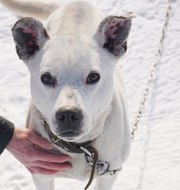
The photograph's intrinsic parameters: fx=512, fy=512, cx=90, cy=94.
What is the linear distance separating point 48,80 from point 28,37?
320 mm

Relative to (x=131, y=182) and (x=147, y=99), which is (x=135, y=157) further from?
(x=147, y=99)

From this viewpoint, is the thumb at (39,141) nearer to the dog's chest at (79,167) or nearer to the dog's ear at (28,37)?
the dog's chest at (79,167)

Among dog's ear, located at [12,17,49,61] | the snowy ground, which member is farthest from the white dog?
the snowy ground

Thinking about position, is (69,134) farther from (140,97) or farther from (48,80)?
(140,97)

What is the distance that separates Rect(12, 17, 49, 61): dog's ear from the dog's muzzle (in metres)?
0.46

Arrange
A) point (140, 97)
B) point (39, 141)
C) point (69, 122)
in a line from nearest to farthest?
point (69, 122), point (39, 141), point (140, 97)

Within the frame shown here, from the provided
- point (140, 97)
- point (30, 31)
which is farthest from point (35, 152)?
point (140, 97)

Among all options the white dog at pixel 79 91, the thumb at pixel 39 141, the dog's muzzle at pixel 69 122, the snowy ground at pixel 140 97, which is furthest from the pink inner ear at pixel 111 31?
the snowy ground at pixel 140 97

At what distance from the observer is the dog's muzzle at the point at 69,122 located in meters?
2.23

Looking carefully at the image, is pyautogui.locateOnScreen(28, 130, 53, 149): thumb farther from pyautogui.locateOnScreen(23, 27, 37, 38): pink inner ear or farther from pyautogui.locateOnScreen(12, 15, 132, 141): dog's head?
pyautogui.locateOnScreen(23, 27, 37, 38): pink inner ear

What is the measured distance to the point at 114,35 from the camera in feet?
8.45

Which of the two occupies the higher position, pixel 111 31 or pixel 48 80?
pixel 111 31

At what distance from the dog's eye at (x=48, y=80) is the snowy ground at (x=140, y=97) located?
4.28 feet

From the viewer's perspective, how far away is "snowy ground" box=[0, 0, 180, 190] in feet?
11.5
